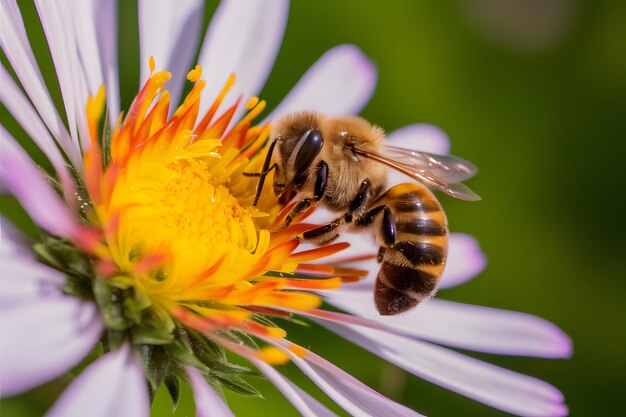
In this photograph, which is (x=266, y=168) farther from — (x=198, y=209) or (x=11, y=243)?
(x=11, y=243)

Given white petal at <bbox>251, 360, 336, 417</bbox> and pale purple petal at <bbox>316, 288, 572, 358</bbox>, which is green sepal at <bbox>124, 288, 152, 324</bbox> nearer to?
white petal at <bbox>251, 360, 336, 417</bbox>

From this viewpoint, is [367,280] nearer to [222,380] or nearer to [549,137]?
[222,380]

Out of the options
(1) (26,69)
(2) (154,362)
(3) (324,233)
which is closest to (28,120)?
(1) (26,69)

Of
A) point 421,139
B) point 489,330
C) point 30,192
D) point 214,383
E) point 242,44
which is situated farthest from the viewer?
point 421,139

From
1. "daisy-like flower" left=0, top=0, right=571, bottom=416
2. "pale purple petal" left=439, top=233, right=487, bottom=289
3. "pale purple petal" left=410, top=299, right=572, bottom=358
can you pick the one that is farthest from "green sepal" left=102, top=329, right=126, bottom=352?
"pale purple petal" left=439, top=233, right=487, bottom=289

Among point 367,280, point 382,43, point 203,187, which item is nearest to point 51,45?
point 203,187

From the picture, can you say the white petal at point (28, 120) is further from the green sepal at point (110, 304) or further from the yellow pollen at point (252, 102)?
the yellow pollen at point (252, 102)
